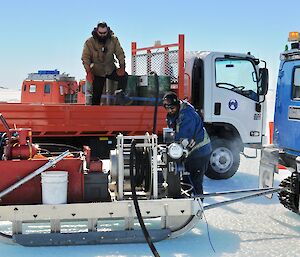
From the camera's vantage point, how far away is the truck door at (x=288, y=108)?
211 inches

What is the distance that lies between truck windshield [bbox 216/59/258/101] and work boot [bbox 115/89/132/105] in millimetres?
1485

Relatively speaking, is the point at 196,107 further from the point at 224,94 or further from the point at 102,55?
the point at 102,55

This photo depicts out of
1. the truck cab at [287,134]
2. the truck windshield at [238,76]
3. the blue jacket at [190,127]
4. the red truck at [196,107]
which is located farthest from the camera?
the truck windshield at [238,76]

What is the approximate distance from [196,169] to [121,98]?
2.57 m

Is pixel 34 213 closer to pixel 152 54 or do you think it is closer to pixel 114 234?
pixel 114 234

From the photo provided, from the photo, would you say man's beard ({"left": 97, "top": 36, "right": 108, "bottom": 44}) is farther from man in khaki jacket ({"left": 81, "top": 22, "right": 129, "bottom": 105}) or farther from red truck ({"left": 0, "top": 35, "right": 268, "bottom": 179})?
red truck ({"left": 0, "top": 35, "right": 268, "bottom": 179})

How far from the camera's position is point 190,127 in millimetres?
5086

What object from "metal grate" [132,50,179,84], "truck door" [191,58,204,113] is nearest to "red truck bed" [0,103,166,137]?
"truck door" [191,58,204,113]

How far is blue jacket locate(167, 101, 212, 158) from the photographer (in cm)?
507

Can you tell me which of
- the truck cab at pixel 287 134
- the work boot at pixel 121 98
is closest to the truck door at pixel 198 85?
the work boot at pixel 121 98

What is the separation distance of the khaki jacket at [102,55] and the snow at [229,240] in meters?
2.92

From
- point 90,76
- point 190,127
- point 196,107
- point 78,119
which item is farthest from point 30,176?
point 196,107

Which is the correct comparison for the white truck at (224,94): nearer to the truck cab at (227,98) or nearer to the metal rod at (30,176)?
the truck cab at (227,98)

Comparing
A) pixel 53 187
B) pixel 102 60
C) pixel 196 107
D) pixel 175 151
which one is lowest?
pixel 53 187
